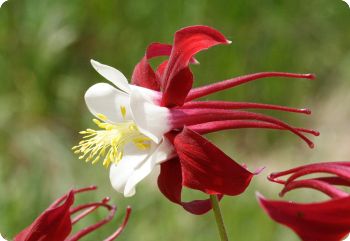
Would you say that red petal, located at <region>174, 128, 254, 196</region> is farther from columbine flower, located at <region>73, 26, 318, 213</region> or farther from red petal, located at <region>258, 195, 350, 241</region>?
red petal, located at <region>258, 195, 350, 241</region>

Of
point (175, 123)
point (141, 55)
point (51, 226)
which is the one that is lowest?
point (141, 55)

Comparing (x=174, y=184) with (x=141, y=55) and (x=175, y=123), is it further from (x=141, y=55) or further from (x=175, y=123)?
(x=141, y=55)

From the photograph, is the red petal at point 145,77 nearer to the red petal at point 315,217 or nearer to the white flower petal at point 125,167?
the white flower petal at point 125,167

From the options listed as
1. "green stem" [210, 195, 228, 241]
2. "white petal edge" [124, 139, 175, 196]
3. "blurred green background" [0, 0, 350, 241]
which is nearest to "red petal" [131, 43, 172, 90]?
"white petal edge" [124, 139, 175, 196]

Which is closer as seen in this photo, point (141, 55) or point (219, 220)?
point (219, 220)

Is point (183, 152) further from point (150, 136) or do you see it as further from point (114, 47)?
point (114, 47)

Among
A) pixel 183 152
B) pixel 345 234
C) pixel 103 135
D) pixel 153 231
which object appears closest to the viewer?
pixel 345 234

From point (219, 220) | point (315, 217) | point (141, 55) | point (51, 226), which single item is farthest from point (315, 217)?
point (141, 55)

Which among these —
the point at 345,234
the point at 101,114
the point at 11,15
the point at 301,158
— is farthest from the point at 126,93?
the point at 11,15
